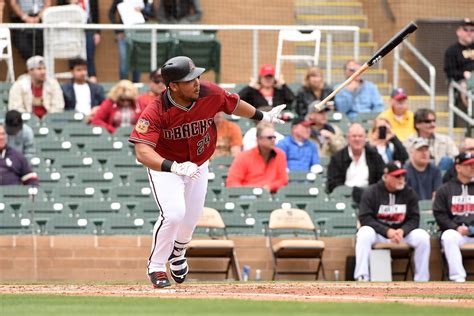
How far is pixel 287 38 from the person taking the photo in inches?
683

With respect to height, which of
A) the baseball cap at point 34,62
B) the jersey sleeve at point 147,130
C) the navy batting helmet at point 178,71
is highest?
the baseball cap at point 34,62

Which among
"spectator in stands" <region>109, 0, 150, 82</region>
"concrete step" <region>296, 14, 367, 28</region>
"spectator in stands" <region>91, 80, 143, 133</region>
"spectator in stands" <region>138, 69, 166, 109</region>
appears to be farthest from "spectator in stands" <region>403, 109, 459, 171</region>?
"spectator in stands" <region>109, 0, 150, 82</region>

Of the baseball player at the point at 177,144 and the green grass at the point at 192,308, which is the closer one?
the green grass at the point at 192,308

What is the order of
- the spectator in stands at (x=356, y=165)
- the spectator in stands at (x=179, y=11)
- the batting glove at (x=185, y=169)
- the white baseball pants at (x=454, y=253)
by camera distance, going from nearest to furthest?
the batting glove at (x=185, y=169) → the white baseball pants at (x=454, y=253) → the spectator in stands at (x=356, y=165) → the spectator in stands at (x=179, y=11)

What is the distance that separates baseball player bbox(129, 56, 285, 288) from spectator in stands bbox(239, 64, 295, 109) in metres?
4.98

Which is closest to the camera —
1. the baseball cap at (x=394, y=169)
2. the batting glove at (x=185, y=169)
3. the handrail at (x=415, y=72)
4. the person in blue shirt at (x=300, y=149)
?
the batting glove at (x=185, y=169)

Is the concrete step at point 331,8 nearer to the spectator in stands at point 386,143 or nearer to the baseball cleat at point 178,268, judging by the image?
the spectator in stands at point 386,143

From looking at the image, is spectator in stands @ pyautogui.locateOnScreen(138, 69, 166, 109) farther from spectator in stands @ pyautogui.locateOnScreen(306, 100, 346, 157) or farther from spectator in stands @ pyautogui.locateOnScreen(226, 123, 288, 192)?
spectator in stands @ pyautogui.locateOnScreen(306, 100, 346, 157)

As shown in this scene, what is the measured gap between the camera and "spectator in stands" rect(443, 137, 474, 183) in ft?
49.2

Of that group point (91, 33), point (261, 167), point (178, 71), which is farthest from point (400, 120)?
point (178, 71)

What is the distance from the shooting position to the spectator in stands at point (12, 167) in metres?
14.8

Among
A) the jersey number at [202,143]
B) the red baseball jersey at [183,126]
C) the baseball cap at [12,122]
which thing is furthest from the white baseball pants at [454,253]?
the baseball cap at [12,122]

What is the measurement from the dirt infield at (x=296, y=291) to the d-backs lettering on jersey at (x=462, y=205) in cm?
237

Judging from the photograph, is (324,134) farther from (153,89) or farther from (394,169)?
(153,89)
